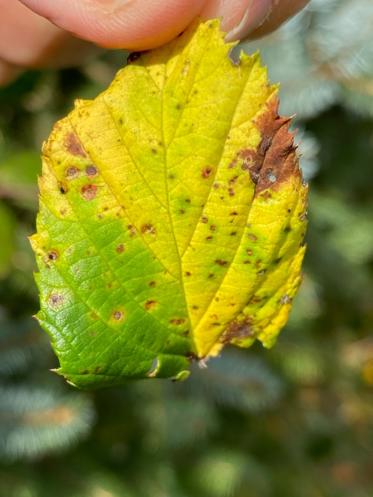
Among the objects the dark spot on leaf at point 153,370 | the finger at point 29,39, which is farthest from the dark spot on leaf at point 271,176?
the finger at point 29,39

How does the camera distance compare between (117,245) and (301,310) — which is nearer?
(117,245)

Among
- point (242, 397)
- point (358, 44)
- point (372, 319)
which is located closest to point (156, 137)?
point (358, 44)

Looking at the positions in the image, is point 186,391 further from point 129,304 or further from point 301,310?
point 129,304

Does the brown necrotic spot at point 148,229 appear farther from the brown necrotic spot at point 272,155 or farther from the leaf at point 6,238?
the leaf at point 6,238

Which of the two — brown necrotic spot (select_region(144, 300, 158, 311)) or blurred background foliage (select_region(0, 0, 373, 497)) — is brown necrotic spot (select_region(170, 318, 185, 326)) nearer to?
brown necrotic spot (select_region(144, 300, 158, 311))

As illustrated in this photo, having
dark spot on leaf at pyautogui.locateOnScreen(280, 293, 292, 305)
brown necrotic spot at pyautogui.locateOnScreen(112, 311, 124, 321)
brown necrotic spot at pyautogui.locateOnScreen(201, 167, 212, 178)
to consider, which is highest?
brown necrotic spot at pyautogui.locateOnScreen(201, 167, 212, 178)

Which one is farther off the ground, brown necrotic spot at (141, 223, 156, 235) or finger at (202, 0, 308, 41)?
finger at (202, 0, 308, 41)

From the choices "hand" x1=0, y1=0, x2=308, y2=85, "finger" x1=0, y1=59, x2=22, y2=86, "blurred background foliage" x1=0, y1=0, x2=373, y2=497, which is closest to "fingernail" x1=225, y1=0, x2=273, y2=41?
"hand" x1=0, y1=0, x2=308, y2=85
